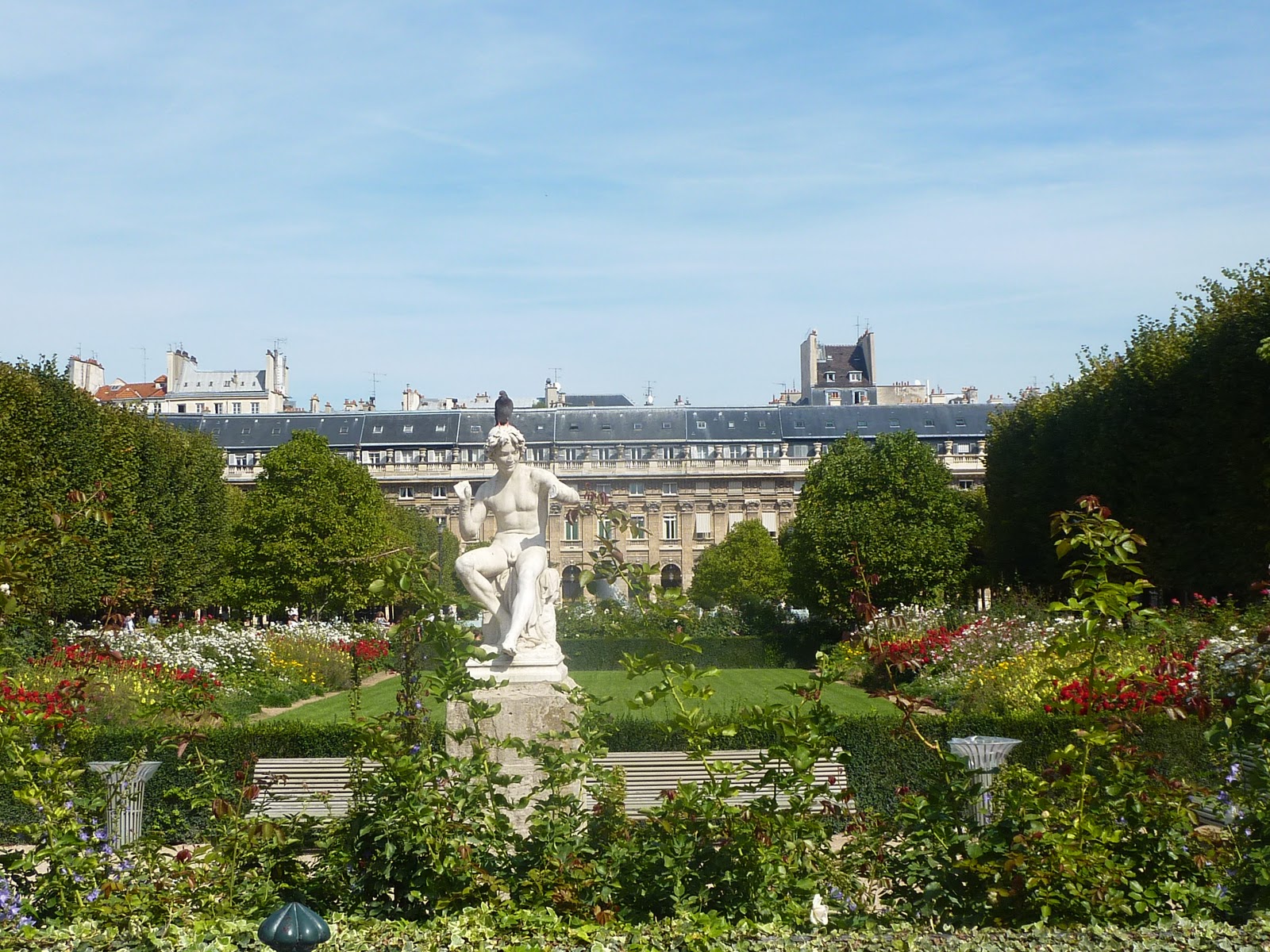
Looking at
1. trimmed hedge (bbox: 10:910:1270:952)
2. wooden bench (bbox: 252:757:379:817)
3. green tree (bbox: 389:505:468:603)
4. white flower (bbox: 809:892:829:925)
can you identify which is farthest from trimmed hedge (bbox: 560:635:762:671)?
trimmed hedge (bbox: 10:910:1270:952)

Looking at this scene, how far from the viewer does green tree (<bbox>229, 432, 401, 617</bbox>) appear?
3253 centimetres

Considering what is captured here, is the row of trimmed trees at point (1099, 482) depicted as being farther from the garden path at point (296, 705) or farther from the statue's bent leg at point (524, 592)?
the garden path at point (296, 705)

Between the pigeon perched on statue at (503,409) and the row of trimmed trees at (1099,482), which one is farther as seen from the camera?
the row of trimmed trees at (1099,482)

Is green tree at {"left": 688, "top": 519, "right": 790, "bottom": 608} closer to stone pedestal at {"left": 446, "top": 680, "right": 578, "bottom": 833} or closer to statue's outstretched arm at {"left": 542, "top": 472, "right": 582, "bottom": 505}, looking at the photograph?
statue's outstretched arm at {"left": 542, "top": 472, "right": 582, "bottom": 505}

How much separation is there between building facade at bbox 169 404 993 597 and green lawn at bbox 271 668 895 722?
35.9 meters

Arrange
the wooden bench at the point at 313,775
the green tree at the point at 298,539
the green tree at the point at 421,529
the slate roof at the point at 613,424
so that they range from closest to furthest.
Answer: the wooden bench at the point at 313,775 < the green tree at the point at 298,539 < the green tree at the point at 421,529 < the slate roof at the point at 613,424

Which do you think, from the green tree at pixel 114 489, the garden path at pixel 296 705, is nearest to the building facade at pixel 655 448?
the green tree at pixel 114 489

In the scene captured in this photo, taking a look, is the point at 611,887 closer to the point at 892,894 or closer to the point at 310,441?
the point at 892,894

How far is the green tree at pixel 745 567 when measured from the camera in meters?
50.2

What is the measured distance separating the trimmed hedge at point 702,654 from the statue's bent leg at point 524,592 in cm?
1732

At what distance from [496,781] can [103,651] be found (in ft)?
6.30

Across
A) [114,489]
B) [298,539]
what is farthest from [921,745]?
[298,539]

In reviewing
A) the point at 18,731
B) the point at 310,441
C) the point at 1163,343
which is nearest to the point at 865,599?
the point at 18,731

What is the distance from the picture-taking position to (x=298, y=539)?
3297cm
